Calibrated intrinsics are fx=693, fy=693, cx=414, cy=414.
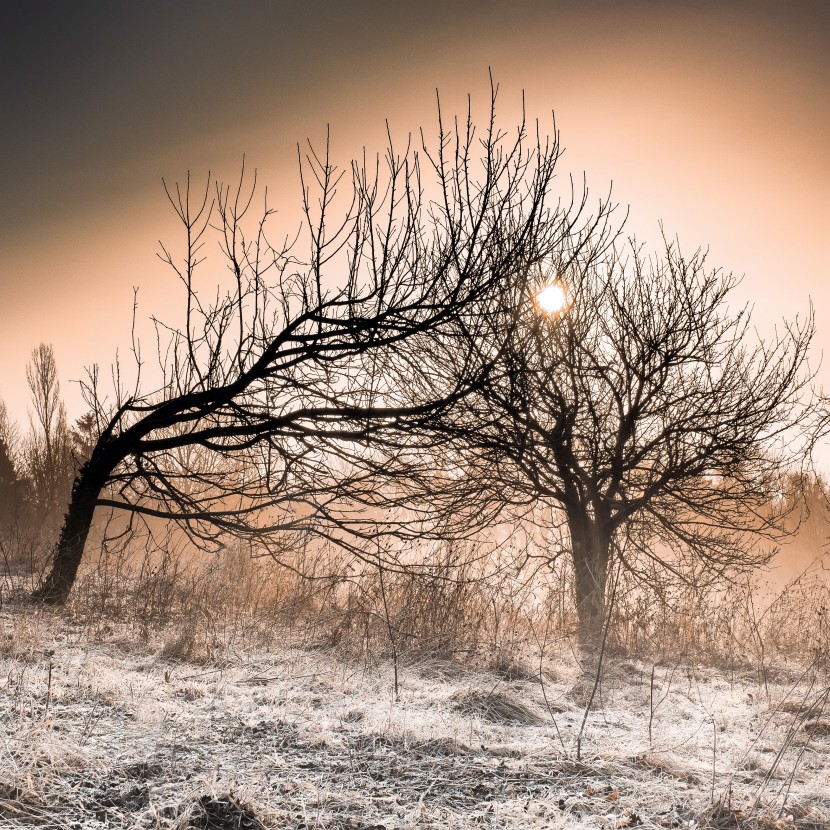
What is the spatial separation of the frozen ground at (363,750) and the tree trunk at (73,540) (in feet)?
5.30

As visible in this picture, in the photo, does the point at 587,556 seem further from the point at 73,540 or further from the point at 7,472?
the point at 7,472

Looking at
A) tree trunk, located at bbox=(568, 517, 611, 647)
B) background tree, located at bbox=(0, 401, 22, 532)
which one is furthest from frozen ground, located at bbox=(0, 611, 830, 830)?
background tree, located at bbox=(0, 401, 22, 532)

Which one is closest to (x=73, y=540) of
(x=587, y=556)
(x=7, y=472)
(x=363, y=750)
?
(x=363, y=750)

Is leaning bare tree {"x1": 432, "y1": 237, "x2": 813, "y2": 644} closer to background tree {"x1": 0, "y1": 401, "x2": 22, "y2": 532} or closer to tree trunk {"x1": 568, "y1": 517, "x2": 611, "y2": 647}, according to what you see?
tree trunk {"x1": 568, "y1": 517, "x2": 611, "y2": 647}

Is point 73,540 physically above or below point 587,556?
below

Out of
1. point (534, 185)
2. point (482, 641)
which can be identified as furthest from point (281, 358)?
point (482, 641)

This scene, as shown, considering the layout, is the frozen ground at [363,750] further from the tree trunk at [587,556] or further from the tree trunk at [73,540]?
the tree trunk at [587,556]

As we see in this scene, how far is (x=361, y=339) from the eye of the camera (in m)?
6.34

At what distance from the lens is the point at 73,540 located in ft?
24.7

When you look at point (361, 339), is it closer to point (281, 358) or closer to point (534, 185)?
point (281, 358)

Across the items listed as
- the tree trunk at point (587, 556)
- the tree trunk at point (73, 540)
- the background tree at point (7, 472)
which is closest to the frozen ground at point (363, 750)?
the tree trunk at point (73, 540)

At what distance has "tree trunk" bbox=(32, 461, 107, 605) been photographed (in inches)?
289

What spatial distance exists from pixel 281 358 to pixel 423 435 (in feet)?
5.46

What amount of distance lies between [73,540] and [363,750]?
5.14 metres
